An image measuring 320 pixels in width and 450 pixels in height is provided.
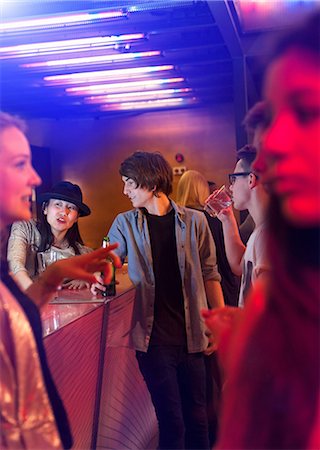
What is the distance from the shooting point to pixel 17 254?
1914 millimetres

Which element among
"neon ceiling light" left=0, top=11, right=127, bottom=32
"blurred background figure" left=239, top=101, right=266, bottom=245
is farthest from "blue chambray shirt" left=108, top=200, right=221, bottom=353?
"neon ceiling light" left=0, top=11, right=127, bottom=32

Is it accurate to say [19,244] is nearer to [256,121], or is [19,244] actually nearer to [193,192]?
[193,192]

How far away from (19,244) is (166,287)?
53cm

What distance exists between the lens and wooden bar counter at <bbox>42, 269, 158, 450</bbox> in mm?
1763

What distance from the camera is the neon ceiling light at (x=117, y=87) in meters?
5.09

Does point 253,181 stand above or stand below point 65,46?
below

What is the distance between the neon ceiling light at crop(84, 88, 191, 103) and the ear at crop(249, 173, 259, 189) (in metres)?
4.31

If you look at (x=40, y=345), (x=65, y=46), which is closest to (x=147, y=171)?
(x=40, y=345)

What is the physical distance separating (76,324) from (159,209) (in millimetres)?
496

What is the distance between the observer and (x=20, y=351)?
1.00 meters

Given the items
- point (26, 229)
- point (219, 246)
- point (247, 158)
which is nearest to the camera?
→ point (247, 158)

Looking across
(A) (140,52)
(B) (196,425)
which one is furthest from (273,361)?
(A) (140,52)

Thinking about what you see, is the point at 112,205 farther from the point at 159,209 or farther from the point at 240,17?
the point at 159,209

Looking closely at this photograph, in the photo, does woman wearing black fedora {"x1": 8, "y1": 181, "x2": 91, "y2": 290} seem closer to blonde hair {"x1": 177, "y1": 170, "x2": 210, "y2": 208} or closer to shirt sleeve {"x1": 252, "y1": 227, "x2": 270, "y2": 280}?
blonde hair {"x1": 177, "y1": 170, "x2": 210, "y2": 208}
